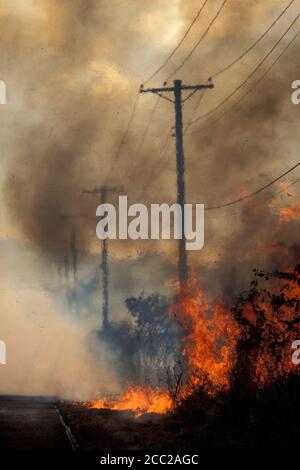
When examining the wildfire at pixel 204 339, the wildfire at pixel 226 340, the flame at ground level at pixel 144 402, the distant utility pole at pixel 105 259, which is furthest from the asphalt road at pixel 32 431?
the distant utility pole at pixel 105 259

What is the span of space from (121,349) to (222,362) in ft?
116

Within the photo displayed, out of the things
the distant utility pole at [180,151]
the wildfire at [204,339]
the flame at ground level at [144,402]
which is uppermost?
the distant utility pole at [180,151]

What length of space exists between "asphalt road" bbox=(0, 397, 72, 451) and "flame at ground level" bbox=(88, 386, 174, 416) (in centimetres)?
294

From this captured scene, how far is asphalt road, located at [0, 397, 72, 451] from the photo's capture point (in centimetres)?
1812

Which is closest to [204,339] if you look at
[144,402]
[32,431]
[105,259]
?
[144,402]

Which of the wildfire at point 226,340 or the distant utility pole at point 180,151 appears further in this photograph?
the distant utility pole at point 180,151

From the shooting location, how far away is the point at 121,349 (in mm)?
60156

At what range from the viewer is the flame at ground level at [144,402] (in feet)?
90.9

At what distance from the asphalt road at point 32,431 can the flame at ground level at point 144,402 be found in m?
2.94

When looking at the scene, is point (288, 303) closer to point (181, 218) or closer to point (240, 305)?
point (240, 305)

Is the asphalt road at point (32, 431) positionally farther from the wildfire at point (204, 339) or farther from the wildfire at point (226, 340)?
the wildfire at point (204, 339)

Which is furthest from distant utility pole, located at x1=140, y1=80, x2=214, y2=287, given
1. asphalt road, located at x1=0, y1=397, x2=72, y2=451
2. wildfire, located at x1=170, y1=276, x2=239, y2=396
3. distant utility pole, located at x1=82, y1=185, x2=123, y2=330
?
distant utility pole, located at x1=82, y1=185, x2=123, y2=330

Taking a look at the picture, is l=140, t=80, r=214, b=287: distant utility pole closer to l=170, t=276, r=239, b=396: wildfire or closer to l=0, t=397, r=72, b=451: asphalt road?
l=170, t=276, r=239, b=396: wildfire
